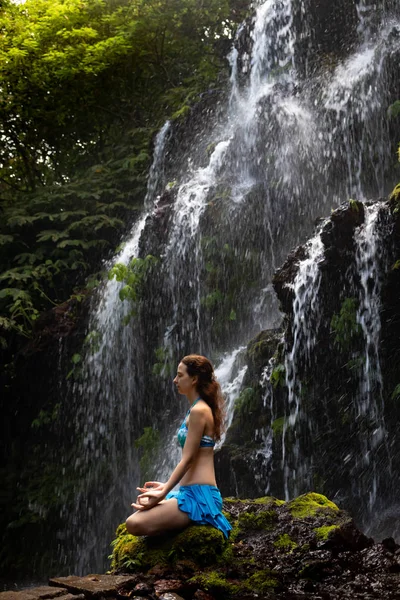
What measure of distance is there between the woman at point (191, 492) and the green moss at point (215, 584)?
1.19 ft

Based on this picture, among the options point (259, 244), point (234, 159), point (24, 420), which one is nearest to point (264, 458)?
point (259, 244)

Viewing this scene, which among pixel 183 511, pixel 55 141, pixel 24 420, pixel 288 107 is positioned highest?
pixel 55 141

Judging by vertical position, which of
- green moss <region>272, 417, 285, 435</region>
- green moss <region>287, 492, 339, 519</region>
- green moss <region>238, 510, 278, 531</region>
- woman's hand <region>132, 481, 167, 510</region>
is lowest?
green moss <region>238, 510, 278, 531</region>

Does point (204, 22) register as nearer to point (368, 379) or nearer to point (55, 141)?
point (55, 141)

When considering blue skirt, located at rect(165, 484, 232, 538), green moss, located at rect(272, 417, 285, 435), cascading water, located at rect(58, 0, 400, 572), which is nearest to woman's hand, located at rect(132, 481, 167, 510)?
blue skirt, located at rect(165, 484, 232, 538)

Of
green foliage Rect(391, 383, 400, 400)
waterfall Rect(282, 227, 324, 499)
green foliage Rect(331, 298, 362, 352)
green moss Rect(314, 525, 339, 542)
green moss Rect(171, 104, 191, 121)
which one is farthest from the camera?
green moss Rect(171, 104, 191, 121)

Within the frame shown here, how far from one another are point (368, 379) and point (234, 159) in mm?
6361

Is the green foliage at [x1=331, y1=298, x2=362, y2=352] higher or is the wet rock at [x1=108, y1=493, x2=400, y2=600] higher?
the green foliage at [x1=331, y1=298, x2=362, y2=352]

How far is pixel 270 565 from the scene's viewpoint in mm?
4137

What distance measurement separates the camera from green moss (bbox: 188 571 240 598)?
3.73m

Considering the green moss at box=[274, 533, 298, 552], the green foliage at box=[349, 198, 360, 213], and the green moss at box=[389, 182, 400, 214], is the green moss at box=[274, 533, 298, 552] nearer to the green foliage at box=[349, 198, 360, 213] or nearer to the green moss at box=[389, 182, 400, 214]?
the green moss at box=[389, 182, 400, 214]

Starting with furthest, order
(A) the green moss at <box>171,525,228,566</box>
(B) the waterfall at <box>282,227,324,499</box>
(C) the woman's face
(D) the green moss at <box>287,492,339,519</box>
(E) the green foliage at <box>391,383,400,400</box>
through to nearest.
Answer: (B) the waterfall at <box>282,227,324,499</box>, (E) the green foliage at <box>391,383,400,400</box>, (D) the green moss at <box>287,492,339,519</box>, (C) the woman's face, (A) the green moss at <box>171,525,228,566</box>

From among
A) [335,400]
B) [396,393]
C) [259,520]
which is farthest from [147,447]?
[259,520]

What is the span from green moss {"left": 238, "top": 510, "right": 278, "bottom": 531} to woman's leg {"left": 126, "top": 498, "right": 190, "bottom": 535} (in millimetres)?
791
